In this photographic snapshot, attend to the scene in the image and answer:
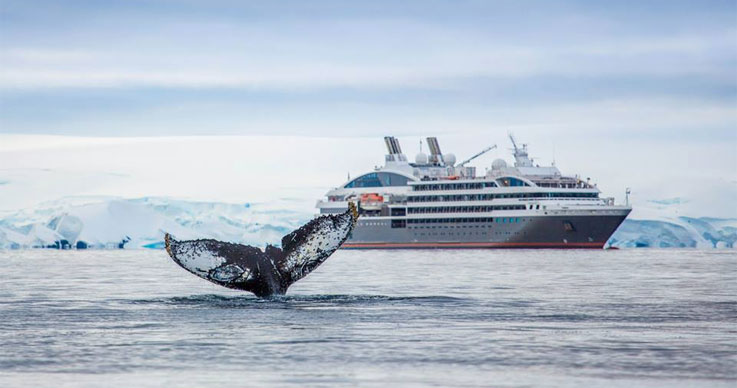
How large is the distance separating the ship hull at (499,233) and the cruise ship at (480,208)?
90mm

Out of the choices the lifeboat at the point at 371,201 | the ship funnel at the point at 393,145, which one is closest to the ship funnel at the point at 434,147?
the ship funnel at the point at 393,145

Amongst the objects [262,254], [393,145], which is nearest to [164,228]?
[393,145]

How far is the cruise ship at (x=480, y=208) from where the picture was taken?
4505 inches

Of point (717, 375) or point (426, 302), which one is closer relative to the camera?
point (717, 375)

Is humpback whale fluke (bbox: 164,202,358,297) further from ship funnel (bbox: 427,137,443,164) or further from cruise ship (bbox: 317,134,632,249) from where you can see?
ship funnel (bbox: 427,137,443,164)

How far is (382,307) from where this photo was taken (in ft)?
83.1

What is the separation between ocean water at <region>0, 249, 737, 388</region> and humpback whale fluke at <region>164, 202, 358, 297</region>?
0.73 m

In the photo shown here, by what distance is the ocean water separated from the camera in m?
14.6

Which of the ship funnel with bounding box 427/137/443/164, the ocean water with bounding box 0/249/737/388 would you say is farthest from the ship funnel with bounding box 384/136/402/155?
the ocean water with bounding box 0/249/737/388

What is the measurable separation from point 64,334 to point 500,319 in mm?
7542

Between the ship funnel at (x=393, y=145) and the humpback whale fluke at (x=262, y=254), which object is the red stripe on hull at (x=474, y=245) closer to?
the ship funnel at (x=393, y=145)

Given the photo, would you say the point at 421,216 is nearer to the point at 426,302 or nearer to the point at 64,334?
the point at 426,302

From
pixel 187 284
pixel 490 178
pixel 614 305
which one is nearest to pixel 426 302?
pixel 614 305

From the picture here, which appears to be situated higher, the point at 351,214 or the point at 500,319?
the point at 351,214
